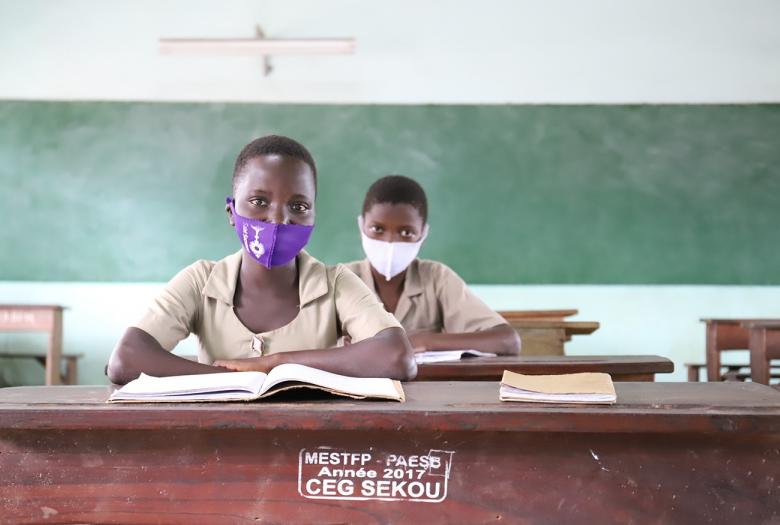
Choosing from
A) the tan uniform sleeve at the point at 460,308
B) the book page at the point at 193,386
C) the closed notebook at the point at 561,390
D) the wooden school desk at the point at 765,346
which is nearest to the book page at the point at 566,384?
the closed notebook at the point at 561,390

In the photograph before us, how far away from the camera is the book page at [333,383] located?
1.02 m

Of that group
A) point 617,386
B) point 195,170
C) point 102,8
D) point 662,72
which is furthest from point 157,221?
point 617,386

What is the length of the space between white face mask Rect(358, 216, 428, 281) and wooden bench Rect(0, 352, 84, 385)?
2537 mm

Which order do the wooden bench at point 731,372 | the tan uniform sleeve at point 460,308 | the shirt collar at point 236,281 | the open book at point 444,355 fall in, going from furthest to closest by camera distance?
the wooden bench at point 731,372, the tan uniform sleeve at point 460,308, the open book at point 444,355, the shirt collar at point 236,281

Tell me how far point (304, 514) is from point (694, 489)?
1.64ft

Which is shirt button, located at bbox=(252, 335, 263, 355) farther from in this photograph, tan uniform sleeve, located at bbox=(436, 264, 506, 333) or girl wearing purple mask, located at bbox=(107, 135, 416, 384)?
tan uniform sleeve, located at bbox=(436, 264, 506, 333)

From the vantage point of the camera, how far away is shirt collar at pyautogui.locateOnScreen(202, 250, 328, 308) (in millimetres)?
1625

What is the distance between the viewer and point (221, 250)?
15.1 ft

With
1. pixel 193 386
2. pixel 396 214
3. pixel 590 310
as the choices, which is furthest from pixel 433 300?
pixel 590 310

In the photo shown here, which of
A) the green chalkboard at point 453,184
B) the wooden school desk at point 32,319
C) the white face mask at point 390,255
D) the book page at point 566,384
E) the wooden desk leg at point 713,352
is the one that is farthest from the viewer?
the green chalkboard at point 453,184

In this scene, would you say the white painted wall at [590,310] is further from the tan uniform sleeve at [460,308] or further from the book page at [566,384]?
the book page at [566,384]

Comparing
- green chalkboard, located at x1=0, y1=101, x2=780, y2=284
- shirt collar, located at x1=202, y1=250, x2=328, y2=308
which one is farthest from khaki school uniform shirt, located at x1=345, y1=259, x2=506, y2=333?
green chalkboard, located at x1=0, y1=101, x2=780, y2=284

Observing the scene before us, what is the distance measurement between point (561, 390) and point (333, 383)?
1.03ft

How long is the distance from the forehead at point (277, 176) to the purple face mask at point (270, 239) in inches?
3.0
